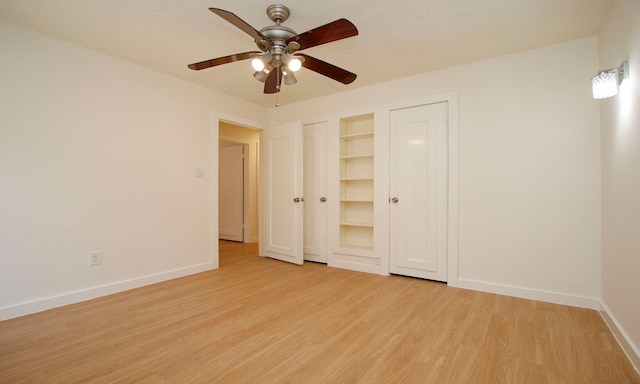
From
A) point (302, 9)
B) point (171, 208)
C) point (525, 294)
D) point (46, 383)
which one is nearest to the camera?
point (46, 383)

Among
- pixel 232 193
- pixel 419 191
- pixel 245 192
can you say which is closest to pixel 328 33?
pixel 419 191

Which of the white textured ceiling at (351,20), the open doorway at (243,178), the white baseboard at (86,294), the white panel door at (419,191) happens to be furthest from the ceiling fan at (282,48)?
the open doorway at (243,178)

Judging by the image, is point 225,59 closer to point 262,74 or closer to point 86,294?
point 262,74

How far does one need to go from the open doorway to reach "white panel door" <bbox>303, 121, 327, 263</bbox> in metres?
2.00

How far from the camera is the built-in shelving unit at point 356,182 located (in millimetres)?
4000

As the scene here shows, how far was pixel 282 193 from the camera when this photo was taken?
14.2 feet

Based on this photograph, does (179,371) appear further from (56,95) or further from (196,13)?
(56,95)

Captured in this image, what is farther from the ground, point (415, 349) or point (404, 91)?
→ point (404, 91)

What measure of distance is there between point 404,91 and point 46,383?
13.0 ft

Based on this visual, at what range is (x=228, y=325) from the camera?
7.15ft

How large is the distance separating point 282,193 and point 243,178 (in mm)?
2131

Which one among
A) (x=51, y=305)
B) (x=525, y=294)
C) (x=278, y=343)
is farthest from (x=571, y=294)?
(x=51, y=305)

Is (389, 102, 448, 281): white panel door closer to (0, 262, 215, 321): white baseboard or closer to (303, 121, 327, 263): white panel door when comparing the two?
(303, 121, 327, 263): white panel door

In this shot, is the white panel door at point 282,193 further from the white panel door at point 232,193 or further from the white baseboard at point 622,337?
the white baseboard at point 622,337
